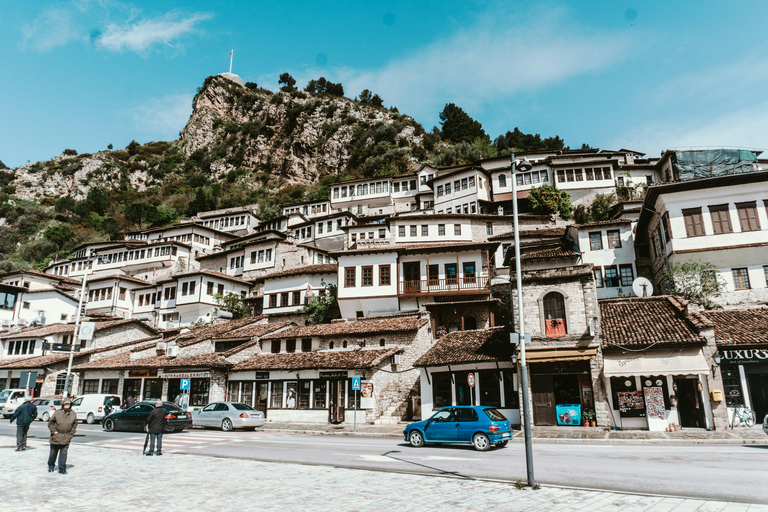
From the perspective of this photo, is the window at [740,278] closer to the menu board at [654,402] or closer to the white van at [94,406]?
the menu board at [654,402]

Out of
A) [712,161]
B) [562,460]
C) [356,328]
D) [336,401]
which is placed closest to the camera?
[562,460]

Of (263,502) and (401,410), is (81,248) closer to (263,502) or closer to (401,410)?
(401,410)

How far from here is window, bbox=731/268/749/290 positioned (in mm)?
31047

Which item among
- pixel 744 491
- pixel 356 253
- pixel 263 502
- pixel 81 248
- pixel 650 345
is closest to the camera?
pixel 263 502

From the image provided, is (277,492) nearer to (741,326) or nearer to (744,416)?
(744,416)

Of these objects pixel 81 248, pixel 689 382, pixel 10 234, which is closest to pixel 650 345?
pixel 689 382

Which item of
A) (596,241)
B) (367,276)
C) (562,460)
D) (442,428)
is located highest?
(596,241)

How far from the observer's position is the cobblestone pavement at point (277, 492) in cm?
842

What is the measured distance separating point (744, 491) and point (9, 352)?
61.3m

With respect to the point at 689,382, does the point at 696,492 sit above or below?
below

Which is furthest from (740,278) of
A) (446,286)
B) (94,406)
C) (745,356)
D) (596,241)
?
(94,406)

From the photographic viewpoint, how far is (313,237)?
224 feet

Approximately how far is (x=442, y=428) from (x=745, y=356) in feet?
51.9

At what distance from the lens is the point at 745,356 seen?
22797mm
